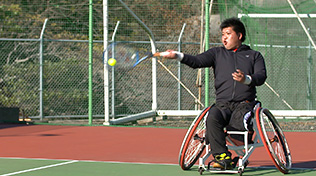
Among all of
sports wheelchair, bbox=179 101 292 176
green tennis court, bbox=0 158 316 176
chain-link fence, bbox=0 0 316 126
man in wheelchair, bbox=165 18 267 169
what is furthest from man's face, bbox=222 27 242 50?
chain-link fence, bbox=0 0 316 126

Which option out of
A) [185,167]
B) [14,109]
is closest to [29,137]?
[14,109]

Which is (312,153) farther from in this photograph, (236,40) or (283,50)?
(283,50)

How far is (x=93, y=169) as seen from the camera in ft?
21.8

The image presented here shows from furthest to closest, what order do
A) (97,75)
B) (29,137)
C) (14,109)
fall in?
(97,75)
(14,109)
(29,137)

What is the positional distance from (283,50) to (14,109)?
18.5 feet

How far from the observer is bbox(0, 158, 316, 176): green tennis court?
6.34m

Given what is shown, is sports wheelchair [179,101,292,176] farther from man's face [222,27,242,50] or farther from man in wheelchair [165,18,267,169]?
man's face [222,27,242,50]

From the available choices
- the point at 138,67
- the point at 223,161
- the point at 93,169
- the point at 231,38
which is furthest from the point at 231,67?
the point at 138,67

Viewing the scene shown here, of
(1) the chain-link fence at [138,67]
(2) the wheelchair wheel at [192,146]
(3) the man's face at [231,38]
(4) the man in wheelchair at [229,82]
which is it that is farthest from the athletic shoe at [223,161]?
(1) the chain-link fence at [138,67]

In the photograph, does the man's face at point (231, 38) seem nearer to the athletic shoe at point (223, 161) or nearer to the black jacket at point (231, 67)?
the black jacket at point (231, 67)

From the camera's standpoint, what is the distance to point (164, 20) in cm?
1557

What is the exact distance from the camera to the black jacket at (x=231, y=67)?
628 centimetres

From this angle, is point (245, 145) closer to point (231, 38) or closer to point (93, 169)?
point (231, 38)

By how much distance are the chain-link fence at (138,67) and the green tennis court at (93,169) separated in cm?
586
